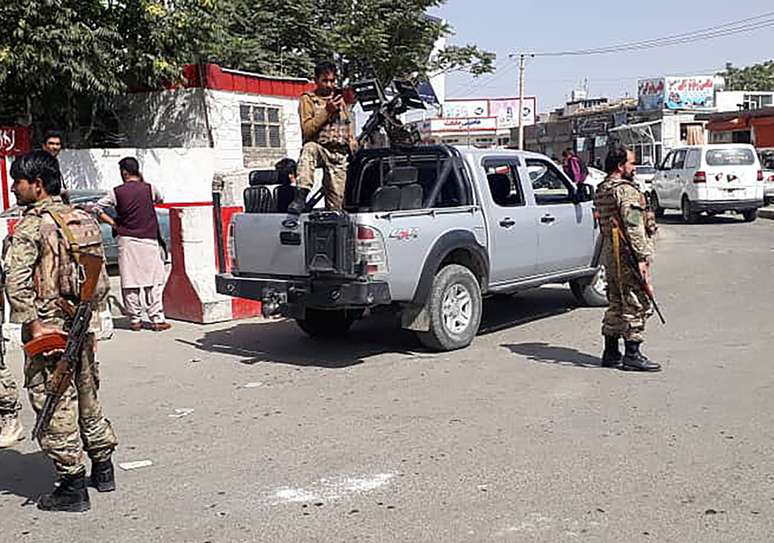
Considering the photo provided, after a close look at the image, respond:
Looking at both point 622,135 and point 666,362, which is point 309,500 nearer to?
point 666,362

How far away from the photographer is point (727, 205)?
21719mm

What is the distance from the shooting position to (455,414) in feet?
21.1

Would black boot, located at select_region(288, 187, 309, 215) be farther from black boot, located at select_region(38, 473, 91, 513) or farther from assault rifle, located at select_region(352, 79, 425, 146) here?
black boot, located at select_region(38, 473, 91, 513)

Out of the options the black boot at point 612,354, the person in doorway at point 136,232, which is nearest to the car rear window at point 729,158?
the black boot at point 612,354

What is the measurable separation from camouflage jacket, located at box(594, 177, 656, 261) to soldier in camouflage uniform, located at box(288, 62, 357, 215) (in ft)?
8.19

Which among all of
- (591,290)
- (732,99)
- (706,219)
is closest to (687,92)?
(732,99)

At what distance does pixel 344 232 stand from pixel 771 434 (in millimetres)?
3549

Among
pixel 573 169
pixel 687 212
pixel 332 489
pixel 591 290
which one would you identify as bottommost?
pixel 332 489

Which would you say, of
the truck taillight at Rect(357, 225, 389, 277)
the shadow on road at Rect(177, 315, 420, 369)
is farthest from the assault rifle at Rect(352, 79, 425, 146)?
the shadow on road at Rect(177, 315, 420, 369)

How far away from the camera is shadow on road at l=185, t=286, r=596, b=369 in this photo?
861cm

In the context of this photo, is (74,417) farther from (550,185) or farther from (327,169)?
(550,185)

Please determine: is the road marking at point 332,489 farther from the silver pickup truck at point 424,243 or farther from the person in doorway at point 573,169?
the person in doorway at point 573,169

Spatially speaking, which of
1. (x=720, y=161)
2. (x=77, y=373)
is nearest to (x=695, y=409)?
(x=77, y=373)

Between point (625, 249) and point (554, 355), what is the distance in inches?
53.1
